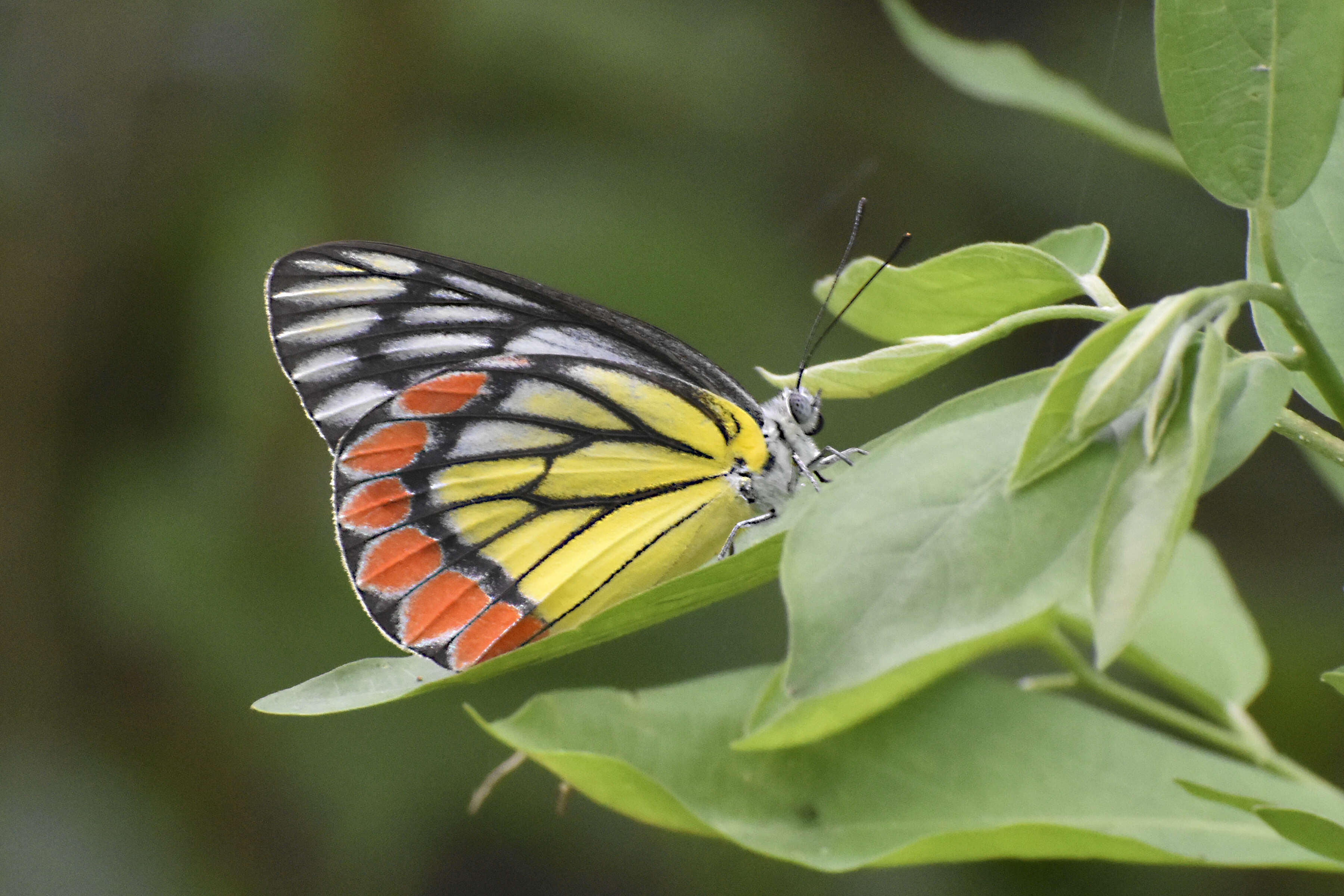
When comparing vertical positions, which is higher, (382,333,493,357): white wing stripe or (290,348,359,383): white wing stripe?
(290,348,359,383): white wing stripe

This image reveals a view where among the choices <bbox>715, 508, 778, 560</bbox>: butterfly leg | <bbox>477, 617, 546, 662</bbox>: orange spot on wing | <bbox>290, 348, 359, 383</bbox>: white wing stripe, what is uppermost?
<bbox>290, 348, 359, 383</bbox>: white wing stripe

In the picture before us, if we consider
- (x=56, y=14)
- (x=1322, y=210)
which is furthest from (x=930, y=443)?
(x=56, y=14)

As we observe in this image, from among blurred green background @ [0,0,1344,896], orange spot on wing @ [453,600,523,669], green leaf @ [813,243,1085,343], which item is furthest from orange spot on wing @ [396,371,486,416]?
blurred green background @ [0,0,1344,896]

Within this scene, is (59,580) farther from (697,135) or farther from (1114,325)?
(1114,325)

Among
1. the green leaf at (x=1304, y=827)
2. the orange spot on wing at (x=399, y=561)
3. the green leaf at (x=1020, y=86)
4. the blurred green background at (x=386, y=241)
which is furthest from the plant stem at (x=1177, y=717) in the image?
the blurred green background at (x=386, y=241)

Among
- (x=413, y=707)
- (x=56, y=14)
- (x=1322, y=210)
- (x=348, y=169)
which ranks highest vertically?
(x=56, y=14)

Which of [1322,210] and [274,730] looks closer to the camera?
[1322,210]

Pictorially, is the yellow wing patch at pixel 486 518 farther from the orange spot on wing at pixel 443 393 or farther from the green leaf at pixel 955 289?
the green leaf at pixel 955 289

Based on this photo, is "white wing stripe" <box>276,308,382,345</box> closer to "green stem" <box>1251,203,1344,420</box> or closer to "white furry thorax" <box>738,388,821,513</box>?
"white furry thorax" <box>738,388,821,513</box>
